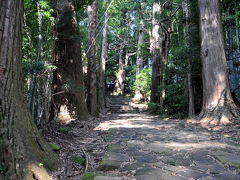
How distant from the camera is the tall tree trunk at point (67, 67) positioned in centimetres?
666

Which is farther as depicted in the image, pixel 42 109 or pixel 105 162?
pixel 42 109

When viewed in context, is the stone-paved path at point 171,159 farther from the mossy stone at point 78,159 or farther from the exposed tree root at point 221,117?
the exposed tree root at point 221,117

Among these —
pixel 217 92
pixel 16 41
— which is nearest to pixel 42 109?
pixel 16 41

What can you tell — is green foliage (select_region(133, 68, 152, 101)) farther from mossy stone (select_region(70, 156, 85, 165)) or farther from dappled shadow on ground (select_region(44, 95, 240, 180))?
mossy stone (select_region(70, 156, 85, 165))

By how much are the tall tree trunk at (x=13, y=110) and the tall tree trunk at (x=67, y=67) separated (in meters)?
4.06

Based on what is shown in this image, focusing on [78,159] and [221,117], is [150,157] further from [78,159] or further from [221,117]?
[221,117]

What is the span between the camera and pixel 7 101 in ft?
7.12

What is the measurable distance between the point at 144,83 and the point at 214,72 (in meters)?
10.4

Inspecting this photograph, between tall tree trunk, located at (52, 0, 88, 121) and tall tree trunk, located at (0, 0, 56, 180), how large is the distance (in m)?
4.06

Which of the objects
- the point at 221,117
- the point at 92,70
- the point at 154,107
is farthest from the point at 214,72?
the point at 154,107

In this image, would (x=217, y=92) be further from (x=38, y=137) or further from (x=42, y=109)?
(x=38, y=137)

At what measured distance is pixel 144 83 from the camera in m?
17.2

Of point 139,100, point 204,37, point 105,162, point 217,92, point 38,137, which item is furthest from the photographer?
point 139,100

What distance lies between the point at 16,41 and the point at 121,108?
14.3 metres
